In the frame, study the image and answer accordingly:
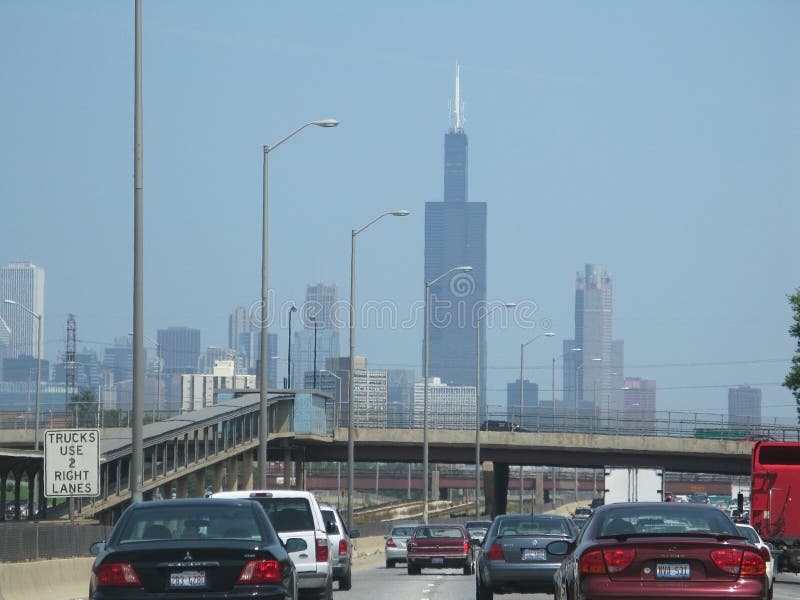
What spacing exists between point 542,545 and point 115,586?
1155cm

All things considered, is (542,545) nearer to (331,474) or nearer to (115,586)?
(115,586)

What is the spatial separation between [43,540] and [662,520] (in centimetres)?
1396

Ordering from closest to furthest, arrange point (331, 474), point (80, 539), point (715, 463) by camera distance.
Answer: point (80, 539) → point (715, 463) → point (331, 474)

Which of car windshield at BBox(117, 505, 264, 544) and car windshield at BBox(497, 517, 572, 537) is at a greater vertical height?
car windshield at BBox(117, 505, 264, 544)

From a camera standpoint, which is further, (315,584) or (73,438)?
(73,438)

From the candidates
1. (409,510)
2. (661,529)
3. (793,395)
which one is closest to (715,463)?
(793,395)

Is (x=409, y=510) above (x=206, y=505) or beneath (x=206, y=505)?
beneath

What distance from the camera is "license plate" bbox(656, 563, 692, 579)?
51.8ft

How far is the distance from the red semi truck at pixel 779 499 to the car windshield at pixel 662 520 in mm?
22073

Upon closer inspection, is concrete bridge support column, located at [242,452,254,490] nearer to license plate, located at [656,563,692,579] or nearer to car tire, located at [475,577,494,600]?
car tire, located at [475,577,494,600]

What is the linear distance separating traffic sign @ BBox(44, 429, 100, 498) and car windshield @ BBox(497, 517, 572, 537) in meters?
6.52

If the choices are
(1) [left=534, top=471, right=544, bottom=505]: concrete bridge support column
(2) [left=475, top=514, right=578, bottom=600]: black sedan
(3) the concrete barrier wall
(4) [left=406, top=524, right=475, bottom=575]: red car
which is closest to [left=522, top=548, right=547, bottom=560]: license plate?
(2) [left=475, top=514, right=578, bottom=600]: black sedan

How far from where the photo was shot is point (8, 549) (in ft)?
82.4

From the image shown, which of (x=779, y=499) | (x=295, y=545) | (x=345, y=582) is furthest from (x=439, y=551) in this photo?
(x=295, y=545)
